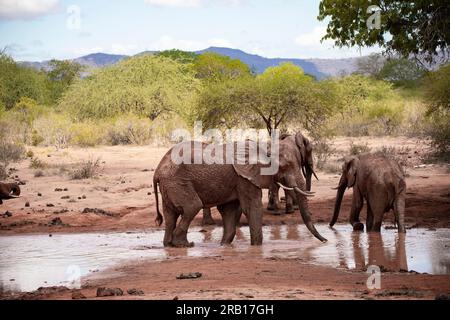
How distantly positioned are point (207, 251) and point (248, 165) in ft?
4.64

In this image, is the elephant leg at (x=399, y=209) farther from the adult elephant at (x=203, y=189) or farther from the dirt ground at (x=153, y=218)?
the dirt ground at (x=153, y=218)

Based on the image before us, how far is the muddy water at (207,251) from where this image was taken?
10.2 metres

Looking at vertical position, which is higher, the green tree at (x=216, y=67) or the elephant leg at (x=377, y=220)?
the green tree at (x=216, y=67)

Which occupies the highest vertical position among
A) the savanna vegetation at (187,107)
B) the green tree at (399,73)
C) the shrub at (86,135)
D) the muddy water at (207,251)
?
the green tree at (399,73)

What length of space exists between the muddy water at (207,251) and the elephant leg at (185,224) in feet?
0.71

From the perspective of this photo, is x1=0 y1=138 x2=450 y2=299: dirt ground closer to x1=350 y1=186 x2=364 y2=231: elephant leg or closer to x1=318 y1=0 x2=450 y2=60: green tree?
x1=350 y1=186 x2=364 y2=231: elephant leg

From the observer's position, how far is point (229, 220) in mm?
12367

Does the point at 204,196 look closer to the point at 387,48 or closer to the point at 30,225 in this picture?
the point at 30,225

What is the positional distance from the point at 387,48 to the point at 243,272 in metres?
7.59

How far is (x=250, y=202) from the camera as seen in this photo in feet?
39.6

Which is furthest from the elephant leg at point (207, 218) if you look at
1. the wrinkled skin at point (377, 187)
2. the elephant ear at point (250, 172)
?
the elephant ear at point (250, 172)

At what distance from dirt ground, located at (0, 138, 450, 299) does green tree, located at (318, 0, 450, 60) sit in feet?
10.2

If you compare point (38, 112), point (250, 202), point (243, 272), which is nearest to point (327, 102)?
point (250, 202)

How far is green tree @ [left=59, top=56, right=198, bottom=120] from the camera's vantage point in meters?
37.9
